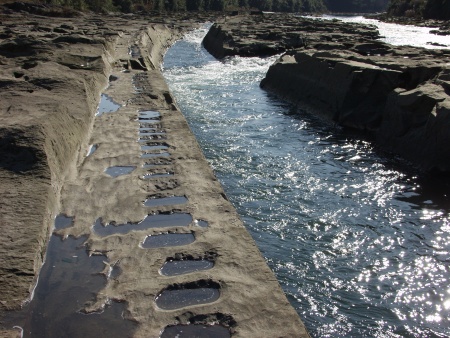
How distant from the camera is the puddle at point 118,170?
22.4ft

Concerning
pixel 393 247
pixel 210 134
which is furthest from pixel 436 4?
pixel 393 247

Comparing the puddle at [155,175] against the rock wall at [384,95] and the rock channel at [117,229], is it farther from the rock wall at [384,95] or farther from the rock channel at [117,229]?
the rock wall at [384,95]

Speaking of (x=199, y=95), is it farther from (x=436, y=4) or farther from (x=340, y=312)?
(x=436, y=4)

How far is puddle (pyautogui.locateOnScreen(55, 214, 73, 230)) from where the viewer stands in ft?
17.6

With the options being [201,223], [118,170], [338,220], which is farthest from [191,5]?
[201,223]

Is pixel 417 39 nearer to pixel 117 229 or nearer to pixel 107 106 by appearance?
pixel 107 106

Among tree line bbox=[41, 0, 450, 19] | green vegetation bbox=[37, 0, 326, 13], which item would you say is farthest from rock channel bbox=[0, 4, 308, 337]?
tree line bbox=[41, 0, 450, 19]

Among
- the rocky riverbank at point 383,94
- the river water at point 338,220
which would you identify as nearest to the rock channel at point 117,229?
the river water at point 338,220

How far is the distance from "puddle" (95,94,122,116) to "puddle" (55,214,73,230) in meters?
4.68

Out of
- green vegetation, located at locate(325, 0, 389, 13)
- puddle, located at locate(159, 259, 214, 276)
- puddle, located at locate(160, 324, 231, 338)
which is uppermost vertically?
green vegetation, located at locate(325, 0, 389, 13)

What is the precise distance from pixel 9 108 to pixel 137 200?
112 inches

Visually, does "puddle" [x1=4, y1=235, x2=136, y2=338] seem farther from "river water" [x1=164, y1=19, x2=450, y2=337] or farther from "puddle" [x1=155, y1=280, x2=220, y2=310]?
"river water" [x1=164, y1=19, x2=450, y2=337]

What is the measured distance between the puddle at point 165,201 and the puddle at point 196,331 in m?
2.29

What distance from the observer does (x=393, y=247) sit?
19.9 feet
